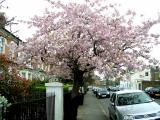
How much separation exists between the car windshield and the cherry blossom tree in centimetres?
187

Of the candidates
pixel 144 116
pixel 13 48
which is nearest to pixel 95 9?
pixel 13 48

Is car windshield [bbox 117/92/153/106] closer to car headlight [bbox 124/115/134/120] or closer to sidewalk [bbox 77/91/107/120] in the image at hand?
car headlight [bbox 124/115/134/120]

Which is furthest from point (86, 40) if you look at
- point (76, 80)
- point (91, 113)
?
point (91, 113)

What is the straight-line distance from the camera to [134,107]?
590 inches

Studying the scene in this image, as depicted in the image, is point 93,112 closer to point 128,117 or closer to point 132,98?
point 132,98

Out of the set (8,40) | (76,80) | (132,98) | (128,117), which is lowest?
(128,117)

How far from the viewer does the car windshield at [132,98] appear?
15.9m

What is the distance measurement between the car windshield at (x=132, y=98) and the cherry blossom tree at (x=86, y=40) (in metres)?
1.87

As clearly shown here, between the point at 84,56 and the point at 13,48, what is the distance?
4.25 meters

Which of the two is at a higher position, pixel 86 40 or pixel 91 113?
pixel 86 40

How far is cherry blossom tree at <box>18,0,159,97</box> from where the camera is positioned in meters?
18.0

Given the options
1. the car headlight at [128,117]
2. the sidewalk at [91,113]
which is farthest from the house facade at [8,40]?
the sidewalk at [91,113]

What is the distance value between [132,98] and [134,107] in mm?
1293

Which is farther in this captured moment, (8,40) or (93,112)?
(93,112)
